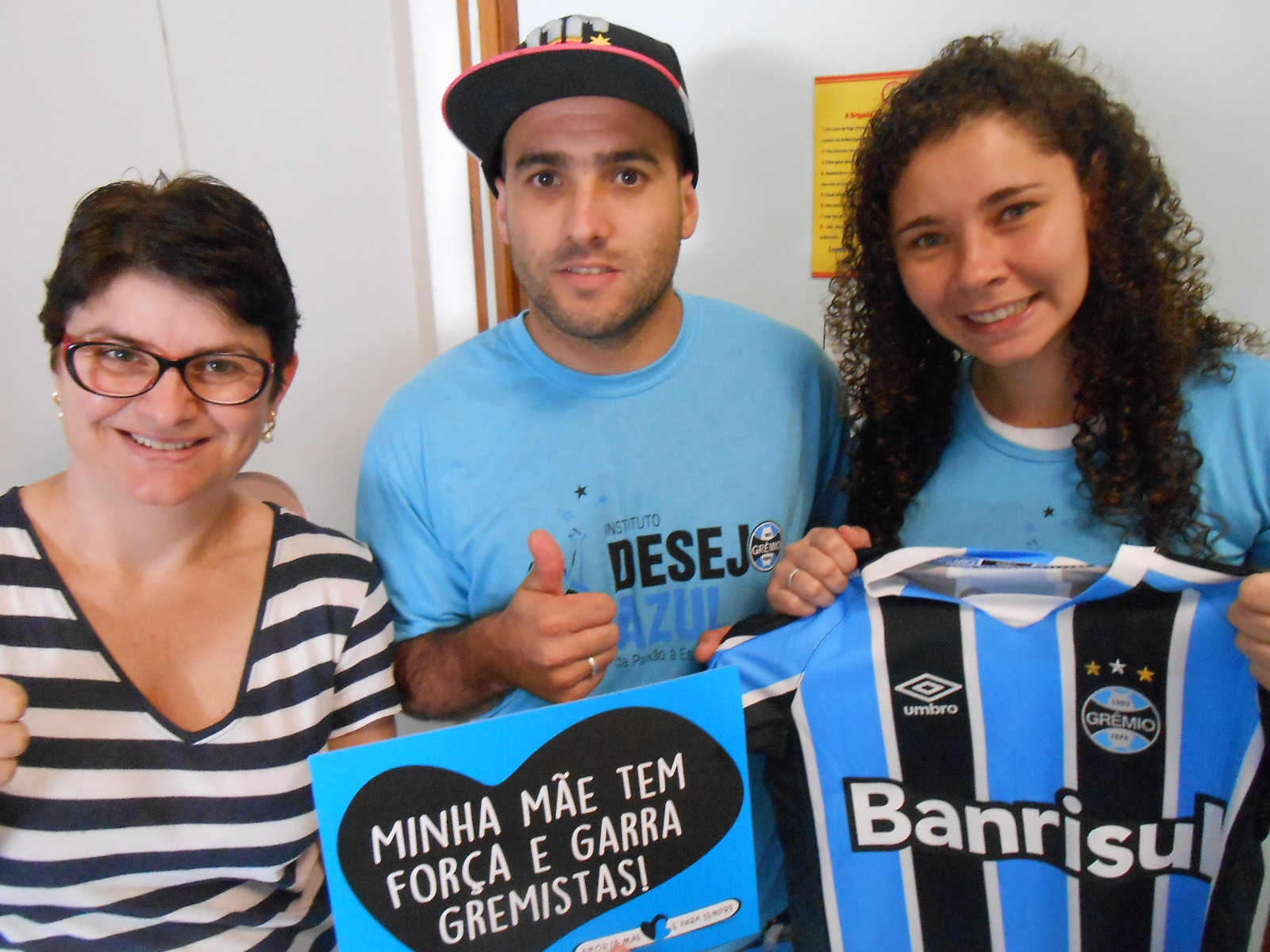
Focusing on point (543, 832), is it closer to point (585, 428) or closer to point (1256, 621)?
point (585, 428)

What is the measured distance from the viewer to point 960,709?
2.85ft

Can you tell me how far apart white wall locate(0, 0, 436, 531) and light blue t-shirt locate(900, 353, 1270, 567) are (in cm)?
103

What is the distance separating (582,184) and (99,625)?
774 mm

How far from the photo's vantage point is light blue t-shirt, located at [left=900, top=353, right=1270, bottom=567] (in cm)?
90

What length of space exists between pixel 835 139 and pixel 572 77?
0.51 meters

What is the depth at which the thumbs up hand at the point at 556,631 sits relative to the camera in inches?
33.6

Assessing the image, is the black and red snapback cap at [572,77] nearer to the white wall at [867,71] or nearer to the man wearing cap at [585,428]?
the man wearing cap at [585,428]

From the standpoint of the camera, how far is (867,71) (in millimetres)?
1257

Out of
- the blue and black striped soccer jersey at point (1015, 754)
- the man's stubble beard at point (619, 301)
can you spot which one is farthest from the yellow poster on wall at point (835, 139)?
the blue and black striped soccer jersey at point (1015, 754)

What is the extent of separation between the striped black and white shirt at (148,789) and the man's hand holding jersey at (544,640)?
17 cm

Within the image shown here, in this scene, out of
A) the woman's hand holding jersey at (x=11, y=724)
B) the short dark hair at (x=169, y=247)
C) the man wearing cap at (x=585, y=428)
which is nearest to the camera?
the woman's hand holding jersey at (x=11, y=724)

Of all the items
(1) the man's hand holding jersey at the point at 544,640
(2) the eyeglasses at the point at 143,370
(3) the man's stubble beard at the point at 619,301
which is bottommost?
(1) the man's hand holding jersey at the point at 544,640

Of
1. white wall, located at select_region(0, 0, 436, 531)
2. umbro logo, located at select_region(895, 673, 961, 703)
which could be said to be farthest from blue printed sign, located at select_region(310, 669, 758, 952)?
white wall, located at select_region(0, 0, 436, 531)

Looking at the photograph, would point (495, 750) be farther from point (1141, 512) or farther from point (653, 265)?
point (1141, 512)
